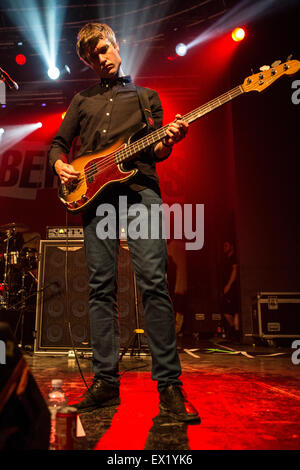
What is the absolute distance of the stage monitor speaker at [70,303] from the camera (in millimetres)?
4195

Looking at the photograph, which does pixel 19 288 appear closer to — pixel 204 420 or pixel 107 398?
pixel 107 398

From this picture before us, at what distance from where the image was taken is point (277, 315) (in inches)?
237

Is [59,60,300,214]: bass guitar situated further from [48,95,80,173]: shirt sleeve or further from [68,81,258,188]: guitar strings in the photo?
[48,95,80,173]: shirt sleeve

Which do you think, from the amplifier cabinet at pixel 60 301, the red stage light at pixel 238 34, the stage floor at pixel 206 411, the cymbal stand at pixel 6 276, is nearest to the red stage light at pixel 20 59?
the cymbal stand at pixel 6 276

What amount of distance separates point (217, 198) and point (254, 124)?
170 cm

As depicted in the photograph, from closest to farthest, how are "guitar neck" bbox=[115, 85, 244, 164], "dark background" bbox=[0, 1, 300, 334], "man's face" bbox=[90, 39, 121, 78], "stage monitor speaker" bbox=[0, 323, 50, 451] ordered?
"stage monitor speaker" bbox=[0, 323, 50, 451], "guitar neck" bbox=[115, 85, 244, 164], "man's face" bbox=[90, 39, 121, 78], "dark background" bbox=[0, 1, 300, 334]

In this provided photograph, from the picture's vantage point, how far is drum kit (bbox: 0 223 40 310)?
535cm

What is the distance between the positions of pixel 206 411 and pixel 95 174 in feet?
4.43

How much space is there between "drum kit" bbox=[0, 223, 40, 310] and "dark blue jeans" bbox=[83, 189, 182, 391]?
3.50 m

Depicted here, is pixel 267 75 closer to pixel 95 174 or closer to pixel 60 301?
pixel 95 174

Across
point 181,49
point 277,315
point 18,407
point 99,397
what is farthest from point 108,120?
point 181,49

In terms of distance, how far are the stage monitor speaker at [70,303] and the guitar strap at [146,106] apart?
237 centimetres

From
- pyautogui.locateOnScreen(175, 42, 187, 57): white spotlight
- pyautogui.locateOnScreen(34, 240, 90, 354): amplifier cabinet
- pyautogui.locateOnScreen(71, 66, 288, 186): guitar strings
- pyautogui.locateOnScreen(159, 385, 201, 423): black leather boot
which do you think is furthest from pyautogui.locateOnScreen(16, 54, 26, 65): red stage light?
pyautogui.locateOnScreen(159, 385, 201, 423): black leather boot

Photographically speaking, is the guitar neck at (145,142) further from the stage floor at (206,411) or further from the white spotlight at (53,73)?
the white spotlight at (53,73)
